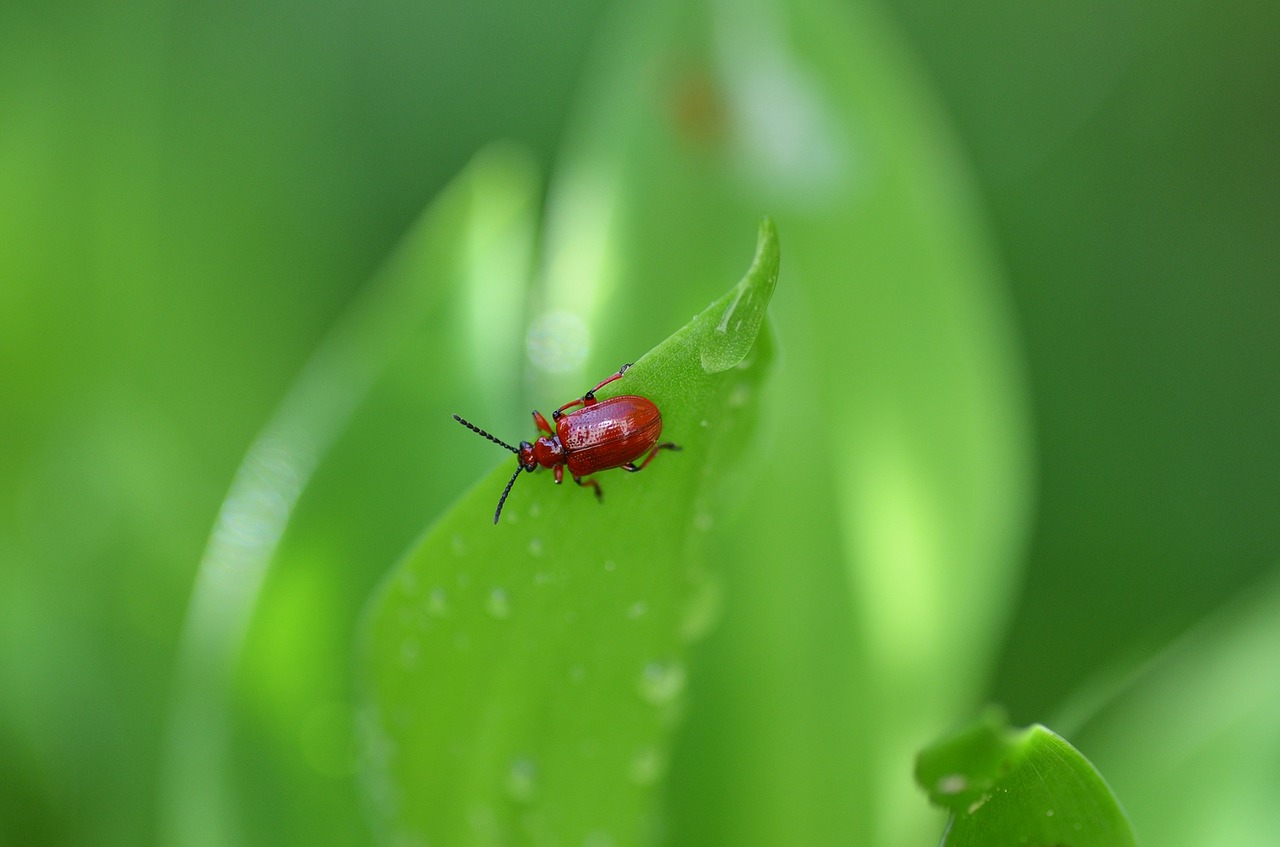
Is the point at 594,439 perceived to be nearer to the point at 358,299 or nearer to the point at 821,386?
the point at 821,386

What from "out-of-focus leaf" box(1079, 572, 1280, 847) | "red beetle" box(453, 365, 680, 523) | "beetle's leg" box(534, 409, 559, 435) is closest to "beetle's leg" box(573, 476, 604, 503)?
"red beetle" box(453, 365, 680, 523)

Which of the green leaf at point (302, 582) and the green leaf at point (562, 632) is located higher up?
the green leaf at point (302, 582)

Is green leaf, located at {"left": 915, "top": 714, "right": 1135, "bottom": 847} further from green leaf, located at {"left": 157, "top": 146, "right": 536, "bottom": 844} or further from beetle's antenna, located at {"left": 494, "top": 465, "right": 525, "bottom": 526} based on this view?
green leaf, located at {"left": 157, "top": 146, "right": 536, "bottom": 844}

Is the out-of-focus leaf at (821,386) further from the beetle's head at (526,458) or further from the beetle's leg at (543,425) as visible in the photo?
the beetle's head at (526,458)

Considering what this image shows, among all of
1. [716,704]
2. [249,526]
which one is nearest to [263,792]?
[249,526]

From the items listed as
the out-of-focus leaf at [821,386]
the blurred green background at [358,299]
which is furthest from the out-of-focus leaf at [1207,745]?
the out-of-focus leaf at [821,386]

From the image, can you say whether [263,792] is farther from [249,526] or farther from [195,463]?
[195,463]

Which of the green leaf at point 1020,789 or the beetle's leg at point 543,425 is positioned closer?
the green leaf at point 1020,789
